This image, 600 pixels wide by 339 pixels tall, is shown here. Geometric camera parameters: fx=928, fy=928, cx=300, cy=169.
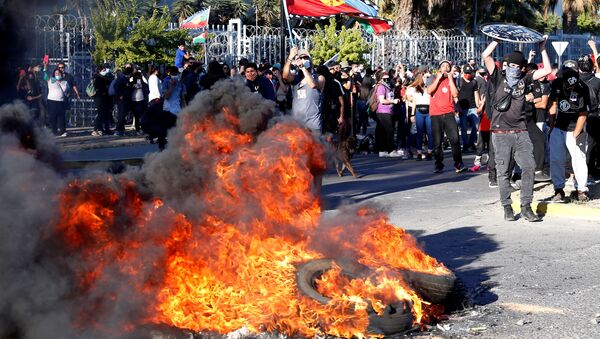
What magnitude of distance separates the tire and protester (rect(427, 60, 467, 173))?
27.7ft

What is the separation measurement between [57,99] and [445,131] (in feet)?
32.4

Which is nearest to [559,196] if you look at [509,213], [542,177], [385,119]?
[509,213]

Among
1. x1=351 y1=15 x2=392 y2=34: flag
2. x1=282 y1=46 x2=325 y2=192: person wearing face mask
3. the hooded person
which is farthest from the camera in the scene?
x1=351 y1=15 x2=392 y2=34: flag

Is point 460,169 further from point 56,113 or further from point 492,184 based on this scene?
point 56,113

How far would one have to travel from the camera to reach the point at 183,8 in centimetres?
5041

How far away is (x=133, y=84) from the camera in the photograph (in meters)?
22.9

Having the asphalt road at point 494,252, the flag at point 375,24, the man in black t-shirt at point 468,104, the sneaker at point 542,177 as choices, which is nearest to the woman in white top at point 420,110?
the man in black t-shirt at point 468,104

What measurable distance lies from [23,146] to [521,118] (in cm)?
619

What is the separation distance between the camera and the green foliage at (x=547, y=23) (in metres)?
48.0

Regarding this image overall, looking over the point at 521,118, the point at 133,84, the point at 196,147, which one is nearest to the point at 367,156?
the point at 133,84

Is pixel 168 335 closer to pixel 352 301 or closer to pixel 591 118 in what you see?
pixel 352 301

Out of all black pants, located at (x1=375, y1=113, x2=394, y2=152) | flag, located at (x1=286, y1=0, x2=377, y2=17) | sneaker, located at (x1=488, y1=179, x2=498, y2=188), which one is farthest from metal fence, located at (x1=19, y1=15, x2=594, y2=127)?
sneaker, located at (x1=488, y1=179, x2=498, y2=188)

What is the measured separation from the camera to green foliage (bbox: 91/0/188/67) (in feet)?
80.1

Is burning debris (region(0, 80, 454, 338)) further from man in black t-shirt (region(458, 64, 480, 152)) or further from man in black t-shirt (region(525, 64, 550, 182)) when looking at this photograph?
man in black t-shirt (region(458, 64, 480, 152))
